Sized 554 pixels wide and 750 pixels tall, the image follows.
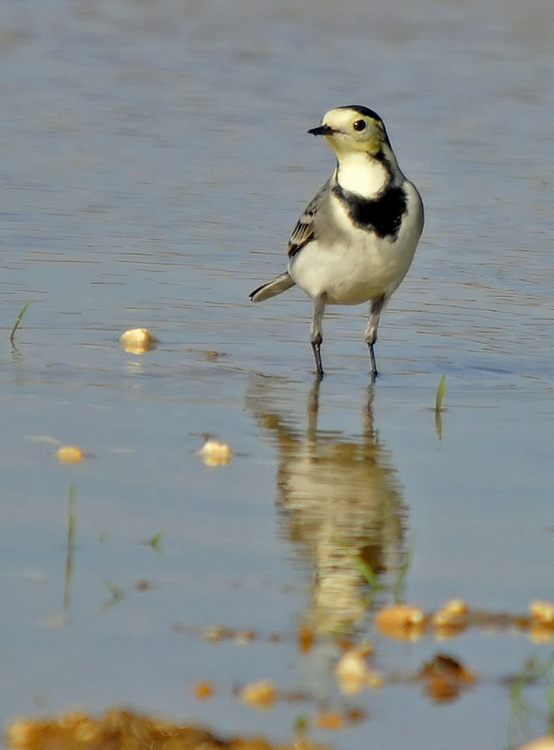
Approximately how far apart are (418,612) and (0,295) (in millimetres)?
4526

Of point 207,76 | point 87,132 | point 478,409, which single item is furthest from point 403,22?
point 478,409

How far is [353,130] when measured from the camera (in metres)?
7.50

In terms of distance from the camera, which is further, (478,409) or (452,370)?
(452,370)

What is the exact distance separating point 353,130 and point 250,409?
1.60 meters

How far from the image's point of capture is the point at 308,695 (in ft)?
12.2

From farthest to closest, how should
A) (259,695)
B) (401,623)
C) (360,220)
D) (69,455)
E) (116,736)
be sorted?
1. (360,220)
2. (69,455)
3. (401,623)
4. (259,695)
5. (116,736)

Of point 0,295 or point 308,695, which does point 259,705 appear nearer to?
point 308,695

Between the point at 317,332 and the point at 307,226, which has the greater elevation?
the point at 307,226

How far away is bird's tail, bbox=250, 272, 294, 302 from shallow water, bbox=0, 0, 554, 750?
0.48 feet

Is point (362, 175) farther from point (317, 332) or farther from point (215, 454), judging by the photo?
point (215, 454)

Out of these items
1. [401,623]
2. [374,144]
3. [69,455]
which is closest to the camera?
[401,623]

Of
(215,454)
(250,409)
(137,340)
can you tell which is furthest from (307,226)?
(215,454)

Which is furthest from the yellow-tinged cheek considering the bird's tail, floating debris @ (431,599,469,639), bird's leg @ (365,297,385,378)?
floating debris @ (431,599,469,639)

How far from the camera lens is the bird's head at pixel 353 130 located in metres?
7.48
